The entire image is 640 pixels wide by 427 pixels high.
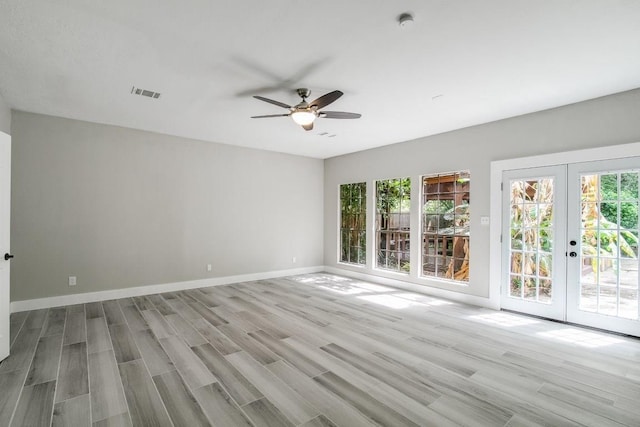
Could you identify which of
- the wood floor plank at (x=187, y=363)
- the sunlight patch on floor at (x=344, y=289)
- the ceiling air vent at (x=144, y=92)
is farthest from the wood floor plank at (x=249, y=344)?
the ceiling air vent at (x=144, y=92)

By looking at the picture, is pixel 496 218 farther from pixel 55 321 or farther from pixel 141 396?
pixel 55 321

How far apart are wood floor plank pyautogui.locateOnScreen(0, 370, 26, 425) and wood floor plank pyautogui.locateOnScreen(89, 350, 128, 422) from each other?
46 cm

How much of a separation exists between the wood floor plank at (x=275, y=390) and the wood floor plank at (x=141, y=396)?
682mm

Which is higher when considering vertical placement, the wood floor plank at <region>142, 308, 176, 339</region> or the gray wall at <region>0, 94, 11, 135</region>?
the gray wall at <region>0, 94, 11, 135</region>

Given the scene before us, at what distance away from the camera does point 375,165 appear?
666 centimetres

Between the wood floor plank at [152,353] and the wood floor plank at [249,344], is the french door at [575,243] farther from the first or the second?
the wood floor plank at [152,353]

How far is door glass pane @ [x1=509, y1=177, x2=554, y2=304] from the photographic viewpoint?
429 cm

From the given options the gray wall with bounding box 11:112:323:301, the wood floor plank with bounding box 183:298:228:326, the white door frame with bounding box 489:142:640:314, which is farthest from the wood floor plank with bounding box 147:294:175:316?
the white door frame with bounding box 489:142:640:314

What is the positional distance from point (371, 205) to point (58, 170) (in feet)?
18.3

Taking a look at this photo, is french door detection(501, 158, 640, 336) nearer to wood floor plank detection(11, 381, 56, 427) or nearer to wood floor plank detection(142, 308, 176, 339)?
wood floor plank detection(142, 308, 176, 339)

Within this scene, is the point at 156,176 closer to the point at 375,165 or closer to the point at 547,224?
the point at 375,165

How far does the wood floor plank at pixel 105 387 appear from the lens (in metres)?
2.19

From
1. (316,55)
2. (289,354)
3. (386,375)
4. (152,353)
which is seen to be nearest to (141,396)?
(152,353)

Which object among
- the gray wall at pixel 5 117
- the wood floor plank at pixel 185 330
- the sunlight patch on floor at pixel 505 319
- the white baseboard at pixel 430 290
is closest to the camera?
the wood floor plank at pixel 185 330
